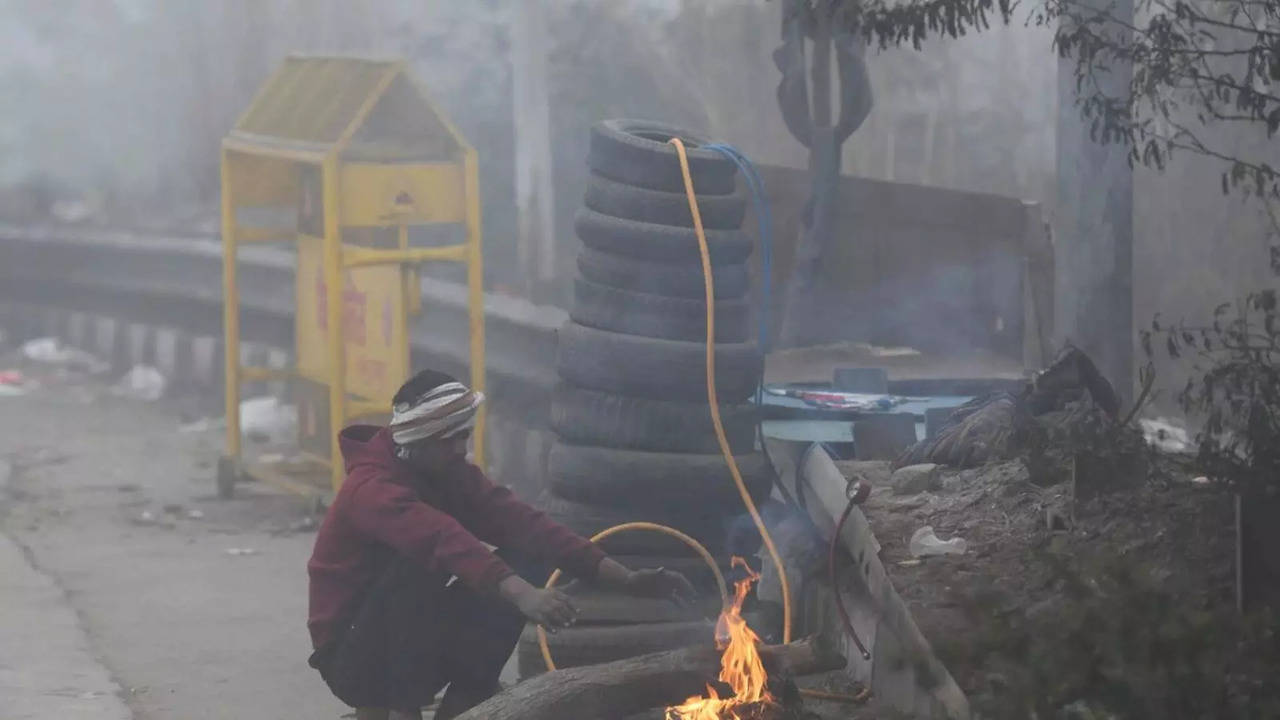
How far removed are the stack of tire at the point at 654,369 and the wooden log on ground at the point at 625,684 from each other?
53.8 inches

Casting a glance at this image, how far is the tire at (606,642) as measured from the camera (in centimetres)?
636

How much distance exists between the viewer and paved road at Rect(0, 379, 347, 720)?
271 inches

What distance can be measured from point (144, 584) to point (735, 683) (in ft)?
12.9

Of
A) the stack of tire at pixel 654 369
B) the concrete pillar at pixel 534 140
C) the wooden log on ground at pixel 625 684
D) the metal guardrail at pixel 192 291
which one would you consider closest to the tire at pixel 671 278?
the stack of tire at pixel 654 369

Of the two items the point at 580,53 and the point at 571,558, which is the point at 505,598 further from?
the point at 580,53

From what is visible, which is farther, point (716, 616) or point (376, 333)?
point (376, 333)

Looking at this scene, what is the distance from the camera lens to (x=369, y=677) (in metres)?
5.77

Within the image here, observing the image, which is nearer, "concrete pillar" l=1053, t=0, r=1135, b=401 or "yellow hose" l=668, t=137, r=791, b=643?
"yellow hose" l=668, t=137, r=791, b=643

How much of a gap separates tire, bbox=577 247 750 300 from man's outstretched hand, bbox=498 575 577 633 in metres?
2.06

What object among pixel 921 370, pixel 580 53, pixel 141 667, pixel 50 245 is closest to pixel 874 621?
pixel 141 667

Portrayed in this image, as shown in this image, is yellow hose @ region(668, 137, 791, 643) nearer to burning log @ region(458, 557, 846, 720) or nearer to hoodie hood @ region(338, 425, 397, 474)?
burning log @ region(458, 557, 846, 720)

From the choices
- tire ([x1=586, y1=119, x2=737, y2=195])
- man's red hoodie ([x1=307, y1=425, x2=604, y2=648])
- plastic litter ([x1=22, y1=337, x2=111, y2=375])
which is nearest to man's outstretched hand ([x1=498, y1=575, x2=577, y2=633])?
man's red hoodie ([x1=307, y1=425, x2=604, y2=648])

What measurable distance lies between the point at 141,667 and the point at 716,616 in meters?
2.16

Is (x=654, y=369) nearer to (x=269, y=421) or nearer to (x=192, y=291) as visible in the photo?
(x=269, y=421)
